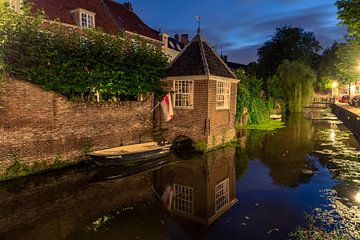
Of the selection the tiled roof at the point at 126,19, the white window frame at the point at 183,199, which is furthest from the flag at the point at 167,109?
the tiled roof at the point at 126,19

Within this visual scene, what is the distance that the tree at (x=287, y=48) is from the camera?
6397 cm

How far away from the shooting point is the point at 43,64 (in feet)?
35.2

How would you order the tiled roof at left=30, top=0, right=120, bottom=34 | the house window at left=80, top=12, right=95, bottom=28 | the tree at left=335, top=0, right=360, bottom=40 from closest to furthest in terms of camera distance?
the tree at left=335, top=0, right=360, bottom=40 < the tiled roof at left=30, top=0, right=120, bottom=34 < the house window at left=80, top=12, right=95, bottom=28

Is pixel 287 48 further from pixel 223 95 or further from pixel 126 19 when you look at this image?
pixel 223 95

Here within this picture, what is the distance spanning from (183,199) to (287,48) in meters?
66.4

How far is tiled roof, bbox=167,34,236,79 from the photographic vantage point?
49.1 ft

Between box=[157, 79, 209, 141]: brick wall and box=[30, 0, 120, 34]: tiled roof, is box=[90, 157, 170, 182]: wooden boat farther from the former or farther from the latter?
box=[30, 0, 120, 34]: tiled roof

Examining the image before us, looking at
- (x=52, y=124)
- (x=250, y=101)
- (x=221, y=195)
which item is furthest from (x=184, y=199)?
(x=250, y=101)

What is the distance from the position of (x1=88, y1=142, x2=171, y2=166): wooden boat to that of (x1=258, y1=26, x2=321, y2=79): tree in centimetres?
5587

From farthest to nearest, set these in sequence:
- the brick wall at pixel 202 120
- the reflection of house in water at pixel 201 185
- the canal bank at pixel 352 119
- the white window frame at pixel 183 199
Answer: the canal bank at pixel 352 119 < the brick wall at pixel 202 120 < the white window frame at pixel 183 199 < the reflection of house in water at pixel 201 185

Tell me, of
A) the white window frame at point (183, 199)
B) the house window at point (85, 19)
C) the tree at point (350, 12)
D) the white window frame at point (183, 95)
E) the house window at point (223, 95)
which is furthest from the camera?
the house window at point (85, 19)

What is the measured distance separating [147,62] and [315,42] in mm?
69296

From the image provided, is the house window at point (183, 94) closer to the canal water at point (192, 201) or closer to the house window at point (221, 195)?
the canal water at point (192, 201)

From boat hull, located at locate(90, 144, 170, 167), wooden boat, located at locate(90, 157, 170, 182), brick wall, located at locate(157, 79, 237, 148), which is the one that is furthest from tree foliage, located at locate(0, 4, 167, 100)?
wooden boat, located at locate(90, 157, 170, 182)
